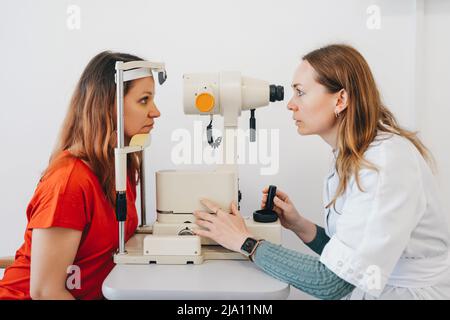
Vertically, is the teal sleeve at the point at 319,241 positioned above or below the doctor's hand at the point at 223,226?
below

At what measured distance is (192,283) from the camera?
0.98 metres

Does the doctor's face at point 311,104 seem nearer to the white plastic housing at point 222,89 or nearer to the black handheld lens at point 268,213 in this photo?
the white plastic housing at point 222,89

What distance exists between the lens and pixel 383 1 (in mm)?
1679

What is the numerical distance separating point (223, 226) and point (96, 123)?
0.47 m

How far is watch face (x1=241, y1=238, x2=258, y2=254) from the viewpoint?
106 cm

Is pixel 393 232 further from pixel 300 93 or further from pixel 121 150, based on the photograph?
pixel 121 150

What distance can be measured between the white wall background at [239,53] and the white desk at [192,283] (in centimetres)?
75

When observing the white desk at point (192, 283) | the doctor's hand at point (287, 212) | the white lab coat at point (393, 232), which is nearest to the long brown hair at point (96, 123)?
the white desk at point (192, 283)

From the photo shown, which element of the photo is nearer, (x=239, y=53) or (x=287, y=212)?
(x=287, y=212)

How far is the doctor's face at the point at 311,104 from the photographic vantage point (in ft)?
3.84

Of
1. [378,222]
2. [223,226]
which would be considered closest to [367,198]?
[378,222]

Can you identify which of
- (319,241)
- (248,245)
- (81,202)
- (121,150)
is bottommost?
(319,241)

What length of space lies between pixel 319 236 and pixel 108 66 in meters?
0.86
